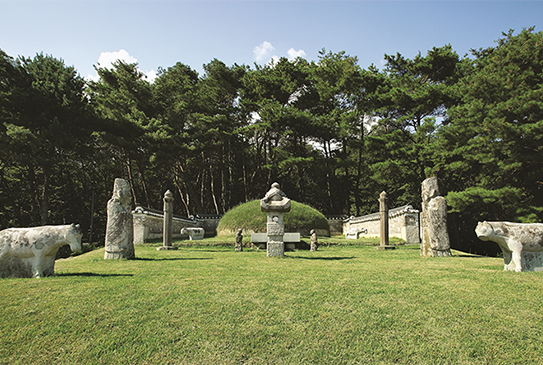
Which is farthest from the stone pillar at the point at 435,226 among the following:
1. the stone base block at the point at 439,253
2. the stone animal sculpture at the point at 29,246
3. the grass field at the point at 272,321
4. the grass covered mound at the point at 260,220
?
the grass covered mound at the point at 260,220

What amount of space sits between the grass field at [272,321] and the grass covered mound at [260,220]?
13595 mm

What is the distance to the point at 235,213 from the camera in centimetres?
2103

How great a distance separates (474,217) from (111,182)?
105 feet

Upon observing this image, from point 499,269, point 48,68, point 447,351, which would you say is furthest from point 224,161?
point 447,351

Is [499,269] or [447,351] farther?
[499,269]

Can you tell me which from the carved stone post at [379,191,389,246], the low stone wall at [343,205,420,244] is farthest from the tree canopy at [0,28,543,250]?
the carved stone post at [379,191,389,246]

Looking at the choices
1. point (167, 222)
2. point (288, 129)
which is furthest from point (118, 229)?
point (288, 129)

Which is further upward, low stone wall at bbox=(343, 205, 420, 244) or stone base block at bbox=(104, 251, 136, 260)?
low stone wall at bbox=(343, 205, 420, 244)

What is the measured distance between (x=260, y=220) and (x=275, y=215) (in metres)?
10.3

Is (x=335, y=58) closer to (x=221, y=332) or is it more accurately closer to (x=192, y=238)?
(x=192, y=238)

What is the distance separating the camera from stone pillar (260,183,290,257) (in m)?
9.36

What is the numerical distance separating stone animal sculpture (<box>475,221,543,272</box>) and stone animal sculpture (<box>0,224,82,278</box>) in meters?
8.07

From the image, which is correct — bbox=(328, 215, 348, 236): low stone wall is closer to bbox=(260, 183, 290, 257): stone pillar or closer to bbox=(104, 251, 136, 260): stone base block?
bbox=(260, 183, 290, 257): stone pillar

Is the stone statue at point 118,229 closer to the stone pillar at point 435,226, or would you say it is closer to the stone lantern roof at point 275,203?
the stone lantern roof at point 275,203
